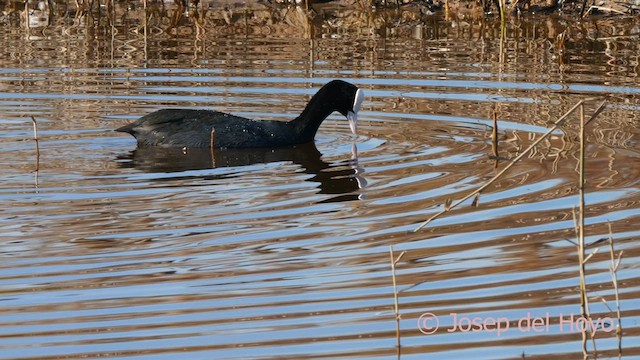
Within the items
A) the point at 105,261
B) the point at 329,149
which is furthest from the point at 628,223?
the point at 329,149

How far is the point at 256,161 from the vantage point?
10242 mm

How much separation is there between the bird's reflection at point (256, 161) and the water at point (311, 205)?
37mm

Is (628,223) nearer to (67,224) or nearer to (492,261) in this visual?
(492,261)

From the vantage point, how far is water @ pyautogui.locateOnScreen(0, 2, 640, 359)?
5.79 meters

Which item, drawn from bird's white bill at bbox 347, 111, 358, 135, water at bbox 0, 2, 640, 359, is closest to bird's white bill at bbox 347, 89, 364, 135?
bird's white bill at bbox 347, 111, 358, 135

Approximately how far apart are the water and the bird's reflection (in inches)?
1.4

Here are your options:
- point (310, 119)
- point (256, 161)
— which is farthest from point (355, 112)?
point (256, 161)

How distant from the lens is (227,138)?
10.7 m

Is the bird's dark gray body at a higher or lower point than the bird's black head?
lower

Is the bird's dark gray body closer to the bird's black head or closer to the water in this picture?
the water

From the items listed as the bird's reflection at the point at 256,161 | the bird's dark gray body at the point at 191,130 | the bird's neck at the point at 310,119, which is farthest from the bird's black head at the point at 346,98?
the bird's dark gray body at the point at 191,130

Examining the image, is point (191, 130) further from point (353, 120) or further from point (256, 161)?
point (353, 120)

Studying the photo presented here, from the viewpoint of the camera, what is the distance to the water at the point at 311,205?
579 cm

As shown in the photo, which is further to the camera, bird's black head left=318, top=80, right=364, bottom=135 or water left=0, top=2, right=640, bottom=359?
bird's black head left=318, top=80, right=364, bottom=135
